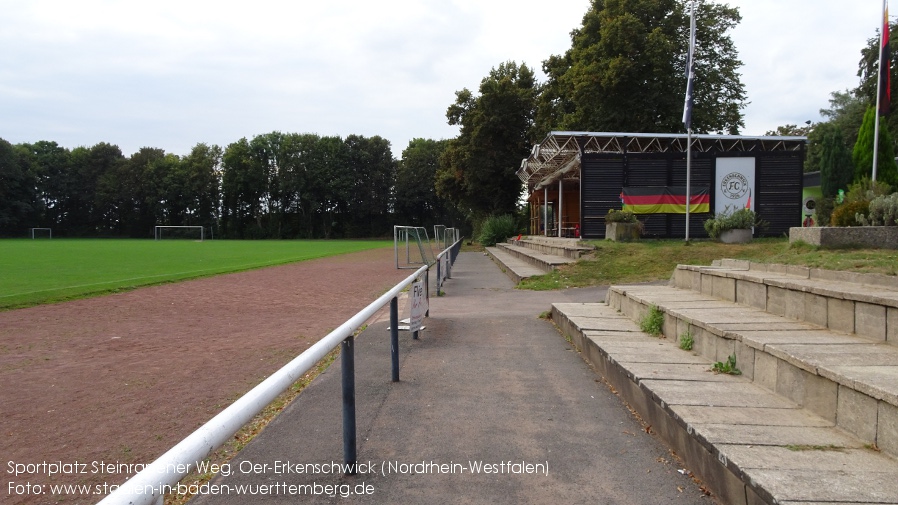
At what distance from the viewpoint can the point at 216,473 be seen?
3354 mm

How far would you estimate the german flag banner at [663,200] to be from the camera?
20.5m

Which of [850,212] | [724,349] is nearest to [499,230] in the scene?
[850,212]

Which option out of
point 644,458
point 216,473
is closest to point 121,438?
point 216,473

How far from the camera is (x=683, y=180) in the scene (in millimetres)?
20547

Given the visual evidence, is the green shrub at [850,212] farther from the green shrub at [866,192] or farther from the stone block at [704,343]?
the stone block at [704,343]

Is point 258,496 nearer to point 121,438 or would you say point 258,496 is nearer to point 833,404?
point 121,438

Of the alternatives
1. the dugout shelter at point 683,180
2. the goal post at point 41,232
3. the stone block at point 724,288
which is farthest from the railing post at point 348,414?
the goal post at point 41,232

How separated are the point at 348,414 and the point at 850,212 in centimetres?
907

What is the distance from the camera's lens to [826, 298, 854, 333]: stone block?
4254 mm

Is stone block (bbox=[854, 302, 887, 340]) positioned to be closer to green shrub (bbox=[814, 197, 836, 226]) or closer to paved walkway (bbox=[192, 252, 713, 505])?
paved walkway (bbox=[192, 252, 713, 505])

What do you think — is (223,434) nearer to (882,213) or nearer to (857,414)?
(857,414)

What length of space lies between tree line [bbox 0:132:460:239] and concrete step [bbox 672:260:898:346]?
66.2 m

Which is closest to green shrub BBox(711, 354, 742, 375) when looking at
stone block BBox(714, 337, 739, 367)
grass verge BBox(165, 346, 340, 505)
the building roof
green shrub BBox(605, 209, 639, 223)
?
stone block BBox(714, 337, 739, 367)

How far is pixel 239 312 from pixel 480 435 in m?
7.75
